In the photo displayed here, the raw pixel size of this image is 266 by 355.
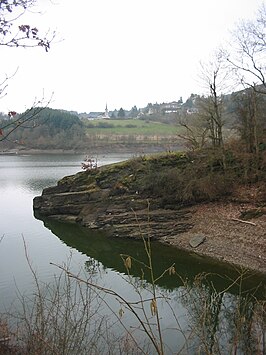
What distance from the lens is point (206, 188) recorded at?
20.9 metres

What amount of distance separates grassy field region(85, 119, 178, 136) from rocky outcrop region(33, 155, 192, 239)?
2146 inches

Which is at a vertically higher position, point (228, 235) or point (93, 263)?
point (228, 235)

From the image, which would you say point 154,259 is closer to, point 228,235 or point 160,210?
point 228,235

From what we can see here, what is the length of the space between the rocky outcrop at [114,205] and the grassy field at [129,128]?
2146 inches

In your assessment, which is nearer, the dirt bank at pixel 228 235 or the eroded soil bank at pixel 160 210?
the dirt bank at pixel 228 235

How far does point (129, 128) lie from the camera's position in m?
95.6

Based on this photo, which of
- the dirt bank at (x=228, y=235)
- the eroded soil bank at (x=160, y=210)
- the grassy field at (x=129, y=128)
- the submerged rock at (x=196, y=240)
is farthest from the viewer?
the grassy field at (x=129, y=128)

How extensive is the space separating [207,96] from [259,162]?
5.70 meters

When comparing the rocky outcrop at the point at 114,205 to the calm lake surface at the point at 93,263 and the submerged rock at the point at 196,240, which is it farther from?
the submerged rock at the point at 196,240

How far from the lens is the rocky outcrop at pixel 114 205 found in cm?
2042

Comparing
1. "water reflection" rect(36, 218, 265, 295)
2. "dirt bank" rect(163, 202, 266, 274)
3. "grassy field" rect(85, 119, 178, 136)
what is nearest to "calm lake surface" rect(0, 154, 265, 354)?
"water reflection" rect(36, 218, 265, 295)

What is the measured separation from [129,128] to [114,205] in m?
73.7

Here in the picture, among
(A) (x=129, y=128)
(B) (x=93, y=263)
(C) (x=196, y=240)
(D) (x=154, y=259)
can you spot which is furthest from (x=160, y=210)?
(A) (x=129, y=128)

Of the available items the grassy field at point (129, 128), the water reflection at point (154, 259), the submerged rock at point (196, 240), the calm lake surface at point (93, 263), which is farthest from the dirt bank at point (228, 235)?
the grassy field at point (129, 128)
